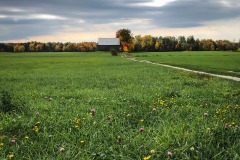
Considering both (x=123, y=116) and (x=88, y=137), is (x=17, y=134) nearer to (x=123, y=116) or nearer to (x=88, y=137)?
(x=88, y=137)

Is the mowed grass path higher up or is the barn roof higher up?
the barn roof

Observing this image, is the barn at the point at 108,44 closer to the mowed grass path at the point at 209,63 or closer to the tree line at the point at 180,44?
the tree line at the point at 180,44

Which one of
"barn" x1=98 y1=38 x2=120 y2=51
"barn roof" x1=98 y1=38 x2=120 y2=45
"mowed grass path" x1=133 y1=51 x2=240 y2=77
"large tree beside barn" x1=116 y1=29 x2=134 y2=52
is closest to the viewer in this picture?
"mowed grass path" x1=133 y1=51 x2=240 y2=77

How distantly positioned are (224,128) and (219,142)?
60 centimetres

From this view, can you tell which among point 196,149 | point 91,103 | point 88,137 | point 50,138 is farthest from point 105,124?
point 91,103

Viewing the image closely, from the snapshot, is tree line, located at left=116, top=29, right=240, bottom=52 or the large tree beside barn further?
tree line, located at left=116, top=29, right=240, bottom=52

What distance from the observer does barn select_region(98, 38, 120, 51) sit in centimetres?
16250

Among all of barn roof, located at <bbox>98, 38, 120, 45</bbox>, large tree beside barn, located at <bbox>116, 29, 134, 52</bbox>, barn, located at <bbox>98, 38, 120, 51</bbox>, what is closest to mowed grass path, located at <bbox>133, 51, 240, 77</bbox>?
large tree beside barn, located at <bbox>116, 29, 134, 52</bbox>

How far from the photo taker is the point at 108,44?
546 ft

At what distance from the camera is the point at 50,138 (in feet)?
18.1

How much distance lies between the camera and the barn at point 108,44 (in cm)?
16250

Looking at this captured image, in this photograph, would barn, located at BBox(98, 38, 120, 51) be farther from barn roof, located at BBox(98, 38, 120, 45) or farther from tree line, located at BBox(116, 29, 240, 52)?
tree line, located at BBox(116, 29, 240, 52)

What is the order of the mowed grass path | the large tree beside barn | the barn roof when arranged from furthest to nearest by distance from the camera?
the barn roof < the large tree beside barn < the mowed grass path

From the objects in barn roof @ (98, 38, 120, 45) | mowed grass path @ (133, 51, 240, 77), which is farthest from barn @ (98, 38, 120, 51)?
mowed grass path @ (133, 51, 240, 77)
